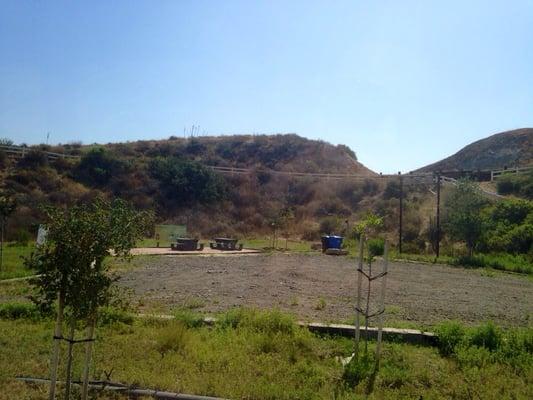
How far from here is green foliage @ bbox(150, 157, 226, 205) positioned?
43.4 metres

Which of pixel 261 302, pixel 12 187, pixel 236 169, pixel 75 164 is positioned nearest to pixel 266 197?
pixel 236 169

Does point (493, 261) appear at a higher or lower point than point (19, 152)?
lower

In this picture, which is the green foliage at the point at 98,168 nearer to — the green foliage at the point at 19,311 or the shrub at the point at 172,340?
the green foliage at the point at 19,311

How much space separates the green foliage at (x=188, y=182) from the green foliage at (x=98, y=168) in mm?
3345

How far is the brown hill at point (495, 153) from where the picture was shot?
59.8 meters

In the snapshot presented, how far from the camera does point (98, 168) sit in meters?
44.2

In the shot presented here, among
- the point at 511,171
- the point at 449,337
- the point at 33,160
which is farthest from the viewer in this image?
the point at 511,171

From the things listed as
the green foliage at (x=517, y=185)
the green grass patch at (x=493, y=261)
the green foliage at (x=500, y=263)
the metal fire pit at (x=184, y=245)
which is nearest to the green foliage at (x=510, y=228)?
the green grass patch at (x=493, y=261)

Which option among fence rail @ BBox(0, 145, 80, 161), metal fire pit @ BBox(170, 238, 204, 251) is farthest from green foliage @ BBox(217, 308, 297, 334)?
fence rail @ BBox(0, 145, 80, 161)

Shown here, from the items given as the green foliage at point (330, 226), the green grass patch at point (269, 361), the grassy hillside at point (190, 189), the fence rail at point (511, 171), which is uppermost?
the fence rail at point (511, 171)

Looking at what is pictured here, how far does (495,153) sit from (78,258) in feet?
223

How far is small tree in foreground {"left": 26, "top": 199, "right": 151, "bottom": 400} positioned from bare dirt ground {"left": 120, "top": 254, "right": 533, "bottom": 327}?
483cm

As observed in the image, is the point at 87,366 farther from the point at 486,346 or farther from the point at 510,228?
the point at 510,228

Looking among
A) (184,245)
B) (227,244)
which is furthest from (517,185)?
(184,245)
